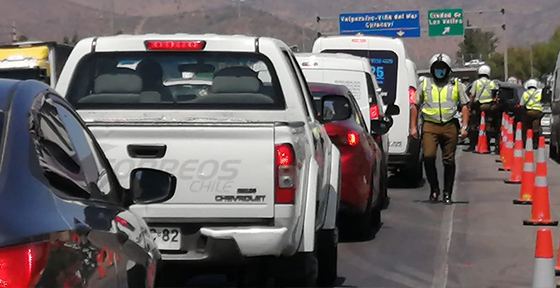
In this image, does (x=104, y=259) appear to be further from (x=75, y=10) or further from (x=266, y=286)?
(x=75, y=10)

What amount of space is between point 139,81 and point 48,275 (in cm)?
492

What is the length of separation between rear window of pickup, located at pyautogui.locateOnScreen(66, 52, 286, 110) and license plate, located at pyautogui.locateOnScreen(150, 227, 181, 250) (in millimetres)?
1174

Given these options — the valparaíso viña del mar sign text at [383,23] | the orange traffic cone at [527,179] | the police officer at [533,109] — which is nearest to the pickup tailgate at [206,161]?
the orange traffic cone at [527,179]

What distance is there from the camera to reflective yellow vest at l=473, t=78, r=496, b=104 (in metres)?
28.7

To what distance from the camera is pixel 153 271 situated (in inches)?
208

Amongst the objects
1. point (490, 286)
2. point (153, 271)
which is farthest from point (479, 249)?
point (153, 271)

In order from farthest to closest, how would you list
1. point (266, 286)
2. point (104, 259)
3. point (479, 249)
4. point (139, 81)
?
point (479, 249) < point (266, 286) < point (139, 81) < point (104, 259)

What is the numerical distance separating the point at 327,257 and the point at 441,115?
22.8 feet

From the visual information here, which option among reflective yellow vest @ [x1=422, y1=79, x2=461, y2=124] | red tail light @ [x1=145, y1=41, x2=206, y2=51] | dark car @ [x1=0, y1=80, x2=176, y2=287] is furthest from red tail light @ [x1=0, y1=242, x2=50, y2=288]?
reflective yellow vest @ [x1=422, y1=79, x2=461, y2=124]

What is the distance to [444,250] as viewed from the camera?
11430mm

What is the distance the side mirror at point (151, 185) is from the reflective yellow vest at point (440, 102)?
10752mm

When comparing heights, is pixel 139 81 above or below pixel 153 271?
above

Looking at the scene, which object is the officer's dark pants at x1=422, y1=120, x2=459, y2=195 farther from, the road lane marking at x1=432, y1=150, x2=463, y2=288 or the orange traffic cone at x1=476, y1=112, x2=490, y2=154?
the orange traffic cone at x1=476, y1=112, x2=490, y2=154

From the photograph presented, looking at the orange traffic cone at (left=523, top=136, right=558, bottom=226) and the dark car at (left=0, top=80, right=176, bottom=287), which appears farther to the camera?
the orange traffic cone at (left=523, top=136, right=558, bottom=226)
